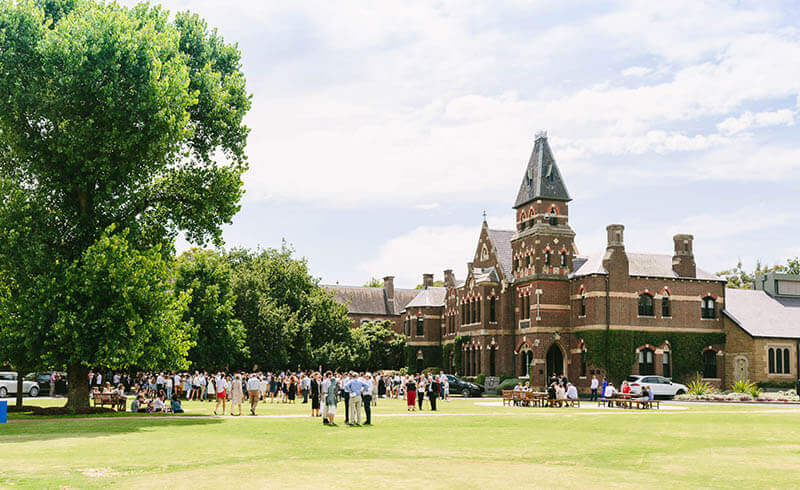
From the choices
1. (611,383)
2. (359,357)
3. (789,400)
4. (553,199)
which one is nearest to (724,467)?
(789,400)

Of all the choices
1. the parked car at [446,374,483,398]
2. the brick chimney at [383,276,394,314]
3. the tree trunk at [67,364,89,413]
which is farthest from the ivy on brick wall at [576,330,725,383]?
the brick chimney at [383,276,394,314]

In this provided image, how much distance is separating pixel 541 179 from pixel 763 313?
1999cm

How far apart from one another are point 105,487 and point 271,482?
105 inches

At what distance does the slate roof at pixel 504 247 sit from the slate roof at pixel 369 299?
33403 millimetres

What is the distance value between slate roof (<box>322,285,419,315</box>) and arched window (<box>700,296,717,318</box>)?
46.2 meters

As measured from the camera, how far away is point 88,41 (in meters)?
27.5

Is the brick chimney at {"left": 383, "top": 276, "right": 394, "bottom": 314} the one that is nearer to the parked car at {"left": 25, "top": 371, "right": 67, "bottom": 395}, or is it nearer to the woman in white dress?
the parked car at {"left": 25, "top": 371, "right": 67, "bottom": 395}

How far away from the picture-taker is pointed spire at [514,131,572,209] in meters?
62.2

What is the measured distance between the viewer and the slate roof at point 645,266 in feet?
196

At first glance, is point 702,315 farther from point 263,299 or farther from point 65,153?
point 65,153

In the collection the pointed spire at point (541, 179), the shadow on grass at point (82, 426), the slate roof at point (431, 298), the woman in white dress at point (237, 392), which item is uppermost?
the pointed spire at point (541, 179)

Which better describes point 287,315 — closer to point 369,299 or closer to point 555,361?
point 555,361

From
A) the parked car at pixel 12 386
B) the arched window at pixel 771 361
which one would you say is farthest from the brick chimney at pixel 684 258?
the parked car at pixel 12 386

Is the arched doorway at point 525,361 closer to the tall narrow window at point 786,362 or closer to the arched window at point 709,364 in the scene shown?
the arched window at point 709,364
